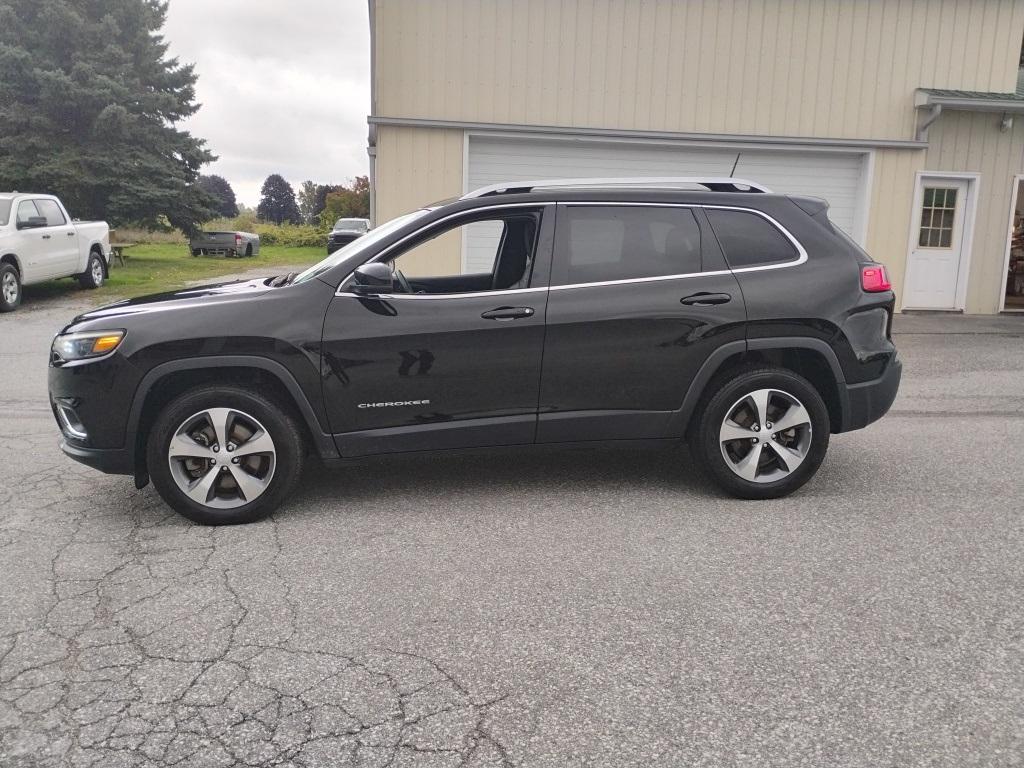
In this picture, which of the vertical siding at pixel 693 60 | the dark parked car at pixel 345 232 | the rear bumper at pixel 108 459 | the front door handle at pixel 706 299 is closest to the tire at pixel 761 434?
the front door handle at pixel 706 299

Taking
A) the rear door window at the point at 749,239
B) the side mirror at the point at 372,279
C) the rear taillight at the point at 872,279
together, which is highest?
the rear door window at the point at 749,239

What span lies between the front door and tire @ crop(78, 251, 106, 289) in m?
13.8

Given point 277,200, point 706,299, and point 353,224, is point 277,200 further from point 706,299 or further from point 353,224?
point 706,299

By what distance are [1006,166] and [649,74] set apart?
19.5ft

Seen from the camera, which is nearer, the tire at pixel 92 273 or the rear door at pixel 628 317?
the rear door at pixel 628 317

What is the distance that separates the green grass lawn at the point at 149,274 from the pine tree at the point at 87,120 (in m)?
2.03

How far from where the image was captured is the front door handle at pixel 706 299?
4.56m

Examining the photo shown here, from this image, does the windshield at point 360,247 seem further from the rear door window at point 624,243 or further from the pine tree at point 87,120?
the pine tree at point 87,120

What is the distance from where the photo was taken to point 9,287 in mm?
13320

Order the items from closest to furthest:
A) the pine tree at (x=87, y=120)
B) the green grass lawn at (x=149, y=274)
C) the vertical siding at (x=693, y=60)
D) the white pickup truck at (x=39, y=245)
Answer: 1. the vertical siding at (x=693, y=60)
2. the white pickup truck at (x=39, y=245)
3. the green grass lawn at (x=149, y=274)
4. the pine tree at (x=87, y=120)

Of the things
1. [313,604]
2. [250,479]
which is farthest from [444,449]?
[313,604]

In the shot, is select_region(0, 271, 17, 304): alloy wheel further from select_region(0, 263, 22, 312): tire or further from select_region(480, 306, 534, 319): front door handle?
select_region(480, 306, 534, 319): front door handle

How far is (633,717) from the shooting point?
8.60 feet

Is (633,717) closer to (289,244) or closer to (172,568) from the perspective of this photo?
(172,568)
